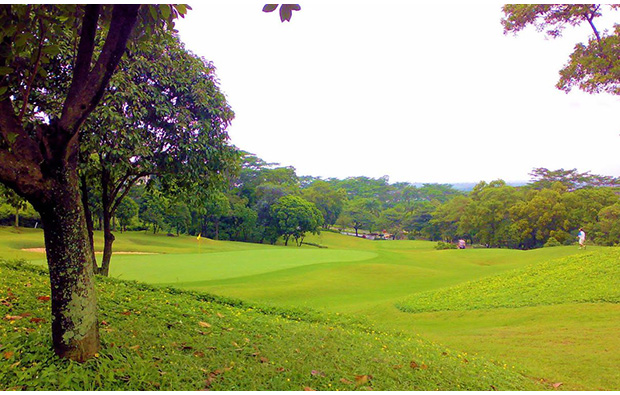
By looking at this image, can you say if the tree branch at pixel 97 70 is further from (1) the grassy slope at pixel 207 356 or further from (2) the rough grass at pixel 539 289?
(2) the rough grass at pixel 539 289

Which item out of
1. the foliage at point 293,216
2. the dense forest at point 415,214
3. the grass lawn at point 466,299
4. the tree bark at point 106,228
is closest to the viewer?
the grass lawn at point 466,299

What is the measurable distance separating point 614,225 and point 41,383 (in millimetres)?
44429

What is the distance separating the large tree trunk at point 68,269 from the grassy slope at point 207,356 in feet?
0.77

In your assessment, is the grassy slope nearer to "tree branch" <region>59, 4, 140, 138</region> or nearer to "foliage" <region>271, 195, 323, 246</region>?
"tree branch" <region>59, 4, 140, 138</region>

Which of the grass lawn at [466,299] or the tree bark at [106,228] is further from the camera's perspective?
the tree bark at [106,228]

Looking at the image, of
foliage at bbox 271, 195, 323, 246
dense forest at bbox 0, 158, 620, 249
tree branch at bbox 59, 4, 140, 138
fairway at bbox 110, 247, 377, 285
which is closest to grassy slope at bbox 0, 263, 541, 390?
tree branch at bbox 59, 4, 140, 138

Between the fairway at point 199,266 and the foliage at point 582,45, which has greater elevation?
the foliage at point 582,45

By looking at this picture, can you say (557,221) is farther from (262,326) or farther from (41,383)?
(41,383)

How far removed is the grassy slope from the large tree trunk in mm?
233

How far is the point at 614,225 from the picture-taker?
3588 cm

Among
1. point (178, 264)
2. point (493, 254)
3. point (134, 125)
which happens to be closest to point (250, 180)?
point (493, 254)

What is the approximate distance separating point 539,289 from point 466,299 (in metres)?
2.39

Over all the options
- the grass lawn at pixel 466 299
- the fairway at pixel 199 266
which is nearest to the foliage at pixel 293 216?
the fairway at pixel 199 266

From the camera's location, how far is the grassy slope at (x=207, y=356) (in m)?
3.65
